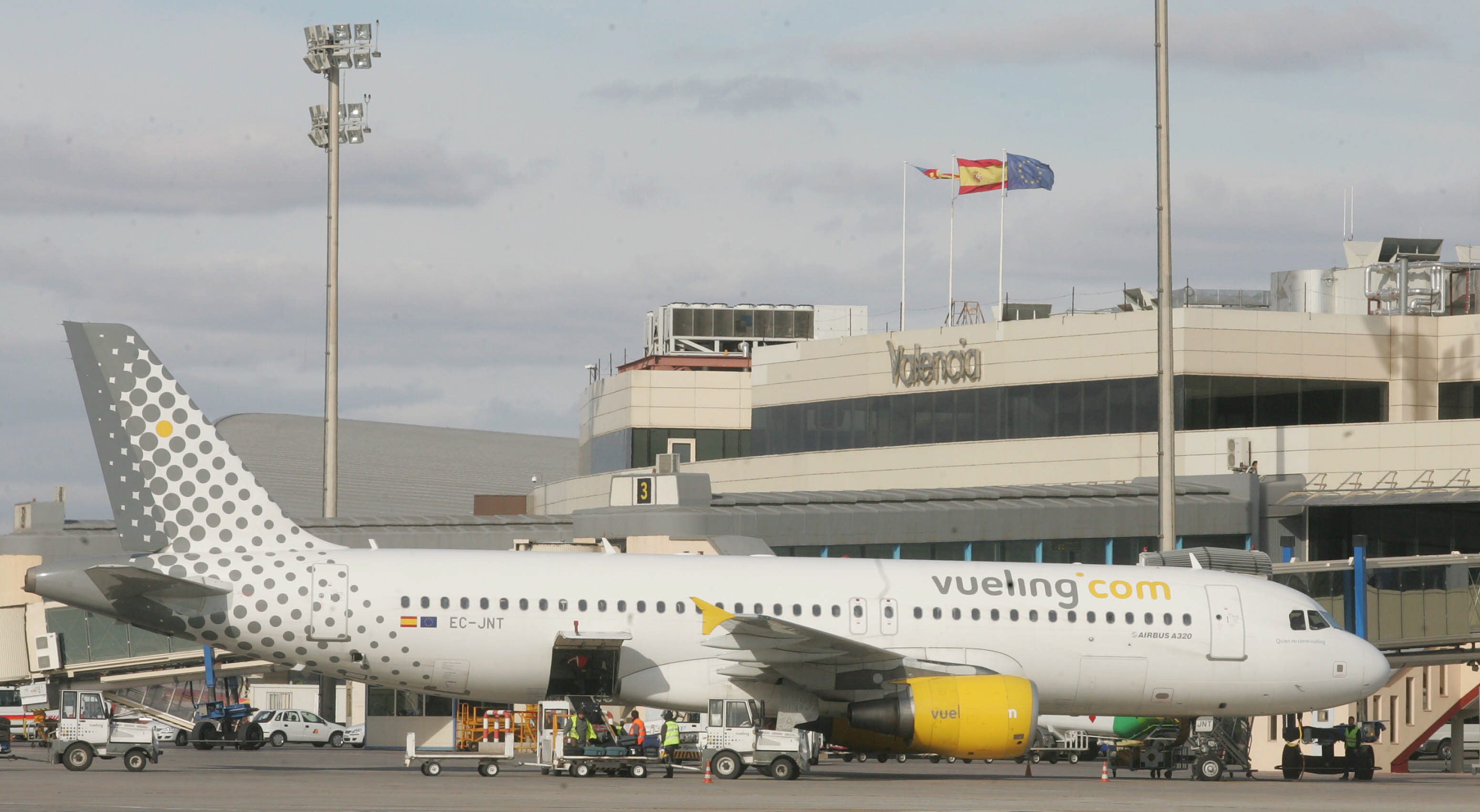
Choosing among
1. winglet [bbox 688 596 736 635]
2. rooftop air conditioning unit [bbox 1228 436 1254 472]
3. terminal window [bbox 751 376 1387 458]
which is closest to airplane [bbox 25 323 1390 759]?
winglet [bbox 688 596 736 635]

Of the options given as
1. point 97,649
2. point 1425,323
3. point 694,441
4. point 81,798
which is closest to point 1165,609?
point 81,798

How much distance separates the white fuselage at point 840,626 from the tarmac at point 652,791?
160cm

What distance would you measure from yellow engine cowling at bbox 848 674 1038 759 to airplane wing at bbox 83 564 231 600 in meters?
10.8

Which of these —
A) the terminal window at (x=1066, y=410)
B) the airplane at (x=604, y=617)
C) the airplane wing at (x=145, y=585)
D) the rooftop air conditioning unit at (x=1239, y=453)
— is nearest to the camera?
the airplane wing at (x=145, y=585)

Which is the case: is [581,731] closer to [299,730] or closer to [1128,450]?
[1128,450]

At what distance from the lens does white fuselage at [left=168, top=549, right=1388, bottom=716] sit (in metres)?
28.4

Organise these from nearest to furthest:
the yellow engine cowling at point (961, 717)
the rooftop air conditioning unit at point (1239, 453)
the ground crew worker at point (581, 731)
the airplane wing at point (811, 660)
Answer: the yellow engine cowling at point (961, 717), the airplane wing at point (811, 660), the ground crew worker at point (581, 731), the rooftop air conditioning unit at point (1239, 453)

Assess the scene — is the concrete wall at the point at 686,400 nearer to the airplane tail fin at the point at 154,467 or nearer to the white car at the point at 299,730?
the white car at the point at 299,730

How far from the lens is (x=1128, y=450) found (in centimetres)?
5159

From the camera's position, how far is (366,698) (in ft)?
182

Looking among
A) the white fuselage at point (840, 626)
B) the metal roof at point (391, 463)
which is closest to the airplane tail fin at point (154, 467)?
the white fuselage at point (840, 626)

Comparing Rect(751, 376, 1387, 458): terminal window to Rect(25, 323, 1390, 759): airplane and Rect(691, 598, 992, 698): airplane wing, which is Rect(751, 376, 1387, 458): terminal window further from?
Rect(691, 598, 992, 698): airplane wing

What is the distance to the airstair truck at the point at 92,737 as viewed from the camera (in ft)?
93.6

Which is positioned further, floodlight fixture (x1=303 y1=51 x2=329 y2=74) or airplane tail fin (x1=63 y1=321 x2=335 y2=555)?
floodlight fixture (x1=303 y1=51 x2=329 y2=74)
